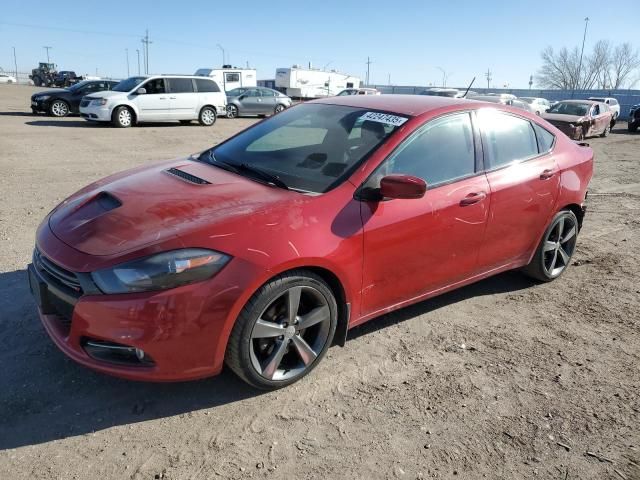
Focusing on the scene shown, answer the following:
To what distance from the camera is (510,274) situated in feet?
16.5

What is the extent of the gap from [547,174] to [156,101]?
1584 cm

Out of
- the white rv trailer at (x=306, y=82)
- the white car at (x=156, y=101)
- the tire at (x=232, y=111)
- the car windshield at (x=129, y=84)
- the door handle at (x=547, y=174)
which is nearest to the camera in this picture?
the door handle at (x=547, y=174)

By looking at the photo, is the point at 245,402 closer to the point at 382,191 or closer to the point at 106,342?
the point at 106,342

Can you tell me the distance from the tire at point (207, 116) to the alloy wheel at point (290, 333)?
17.1m

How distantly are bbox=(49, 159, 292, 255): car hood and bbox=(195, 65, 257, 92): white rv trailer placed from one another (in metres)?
29.3

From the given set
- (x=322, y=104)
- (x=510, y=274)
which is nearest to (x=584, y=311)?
(x=510, y=274)

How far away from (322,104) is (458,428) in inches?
103

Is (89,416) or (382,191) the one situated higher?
(382,191)

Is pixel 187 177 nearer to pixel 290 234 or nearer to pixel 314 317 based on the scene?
pixel 290 234

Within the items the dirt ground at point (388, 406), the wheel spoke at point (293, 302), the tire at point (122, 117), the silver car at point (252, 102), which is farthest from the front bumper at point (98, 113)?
the wheel spoke at point (293, 302)

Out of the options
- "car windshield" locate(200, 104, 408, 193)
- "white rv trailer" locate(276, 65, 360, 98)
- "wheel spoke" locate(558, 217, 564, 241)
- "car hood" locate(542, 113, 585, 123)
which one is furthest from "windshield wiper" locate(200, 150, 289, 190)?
"white rv trailer" locate(276, 65, 360, 98)

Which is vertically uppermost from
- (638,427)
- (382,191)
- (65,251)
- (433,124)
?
(433,124)

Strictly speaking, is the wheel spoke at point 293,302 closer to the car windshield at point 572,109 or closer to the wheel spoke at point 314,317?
the wheel spoke at point 314,317

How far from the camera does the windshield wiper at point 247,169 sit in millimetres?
3281
